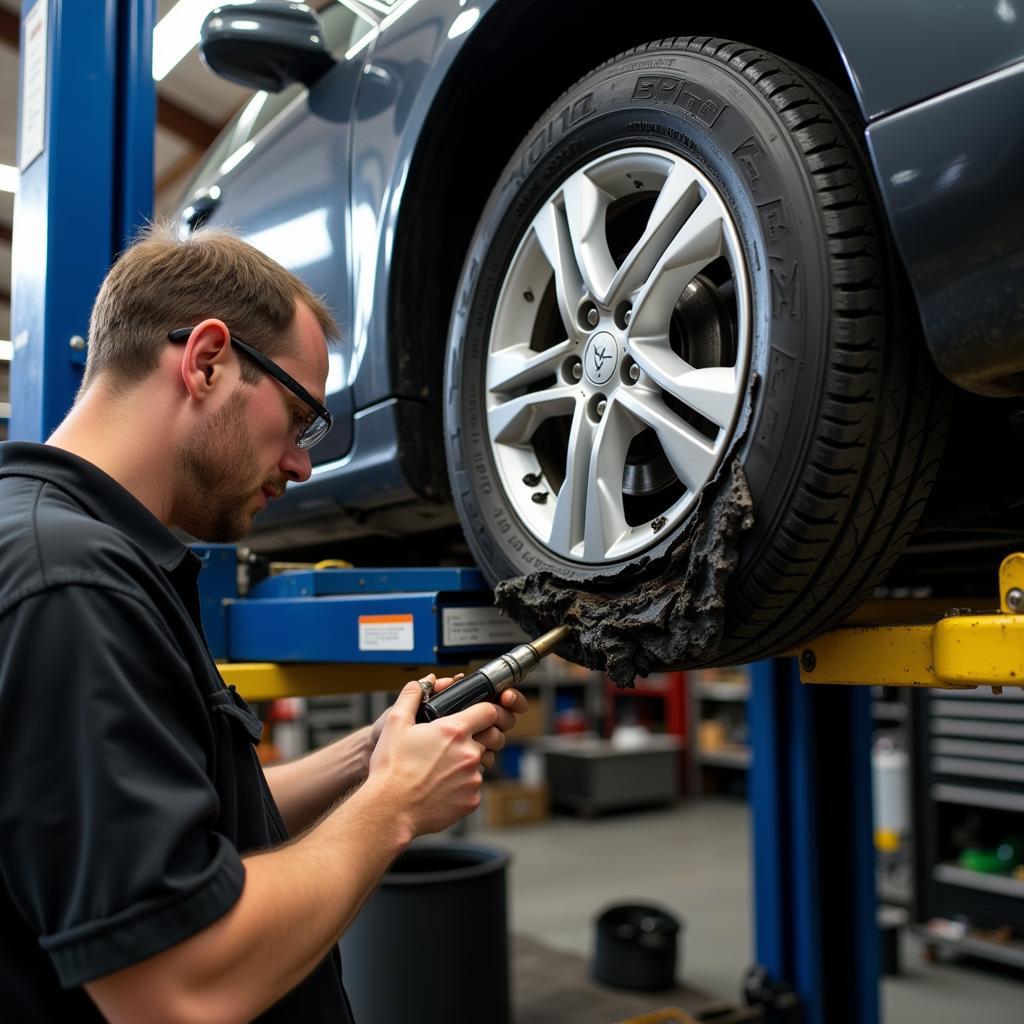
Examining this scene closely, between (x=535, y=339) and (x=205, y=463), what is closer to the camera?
(x=205, y=463)

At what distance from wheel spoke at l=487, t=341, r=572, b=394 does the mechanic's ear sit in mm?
379

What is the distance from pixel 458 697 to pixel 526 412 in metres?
0.36

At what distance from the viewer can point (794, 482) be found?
0.84 meters

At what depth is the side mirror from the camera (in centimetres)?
149

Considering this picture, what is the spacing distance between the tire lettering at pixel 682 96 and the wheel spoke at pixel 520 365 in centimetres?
27

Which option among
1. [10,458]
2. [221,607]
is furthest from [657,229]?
[221,607]

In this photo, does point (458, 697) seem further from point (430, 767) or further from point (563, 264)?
point (563, 264)

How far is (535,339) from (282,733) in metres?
5.18

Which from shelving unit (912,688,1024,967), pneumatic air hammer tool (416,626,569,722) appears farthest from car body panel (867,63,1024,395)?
shelving unit (912,688,1024,967)

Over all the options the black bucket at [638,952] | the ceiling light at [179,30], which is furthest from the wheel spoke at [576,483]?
the ceiling light at [179,30]

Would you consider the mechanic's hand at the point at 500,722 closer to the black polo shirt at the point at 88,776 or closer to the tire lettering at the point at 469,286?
the black polo shirt at the point at 88,776

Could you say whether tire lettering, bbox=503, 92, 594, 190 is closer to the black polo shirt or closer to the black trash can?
the black polo shirt

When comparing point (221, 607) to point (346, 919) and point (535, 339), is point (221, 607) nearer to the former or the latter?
point (535, 339)

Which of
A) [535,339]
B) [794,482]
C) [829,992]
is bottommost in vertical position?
[829,992]
